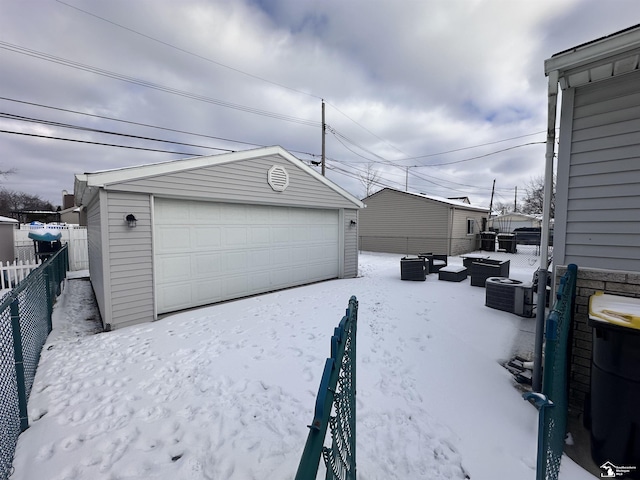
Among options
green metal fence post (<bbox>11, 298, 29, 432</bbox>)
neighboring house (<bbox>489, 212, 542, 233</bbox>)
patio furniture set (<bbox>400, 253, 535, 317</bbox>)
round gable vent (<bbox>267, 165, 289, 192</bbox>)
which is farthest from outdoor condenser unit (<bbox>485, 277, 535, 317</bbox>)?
neighboring house (<bbox>489, 212, 542, 233</bbox>)

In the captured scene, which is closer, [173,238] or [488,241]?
[173,238]

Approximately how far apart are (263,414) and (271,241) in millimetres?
5167

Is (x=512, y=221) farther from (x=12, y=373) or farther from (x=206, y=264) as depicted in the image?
(x=12, y=373)

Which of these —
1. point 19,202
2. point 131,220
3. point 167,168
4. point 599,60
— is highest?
point 19,202

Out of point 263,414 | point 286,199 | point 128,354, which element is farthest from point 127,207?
point 263,414

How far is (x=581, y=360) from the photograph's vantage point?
9.17 feet

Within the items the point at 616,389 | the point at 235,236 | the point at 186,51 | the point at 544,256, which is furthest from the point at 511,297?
the point at 186,51

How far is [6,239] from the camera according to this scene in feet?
31.2

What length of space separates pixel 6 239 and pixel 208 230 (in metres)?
8.86

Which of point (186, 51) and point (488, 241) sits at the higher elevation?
point (186, 51)

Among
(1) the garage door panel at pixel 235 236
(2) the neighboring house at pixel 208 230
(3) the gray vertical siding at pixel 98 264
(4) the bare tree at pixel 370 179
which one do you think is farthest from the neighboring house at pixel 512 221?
(3) the gray vertical siding at pixel 98 264

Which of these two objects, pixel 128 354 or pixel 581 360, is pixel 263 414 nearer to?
pixel 128 354

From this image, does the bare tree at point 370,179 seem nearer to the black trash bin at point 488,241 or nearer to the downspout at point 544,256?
the black trash bin at point 488,241

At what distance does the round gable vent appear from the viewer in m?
7.11
